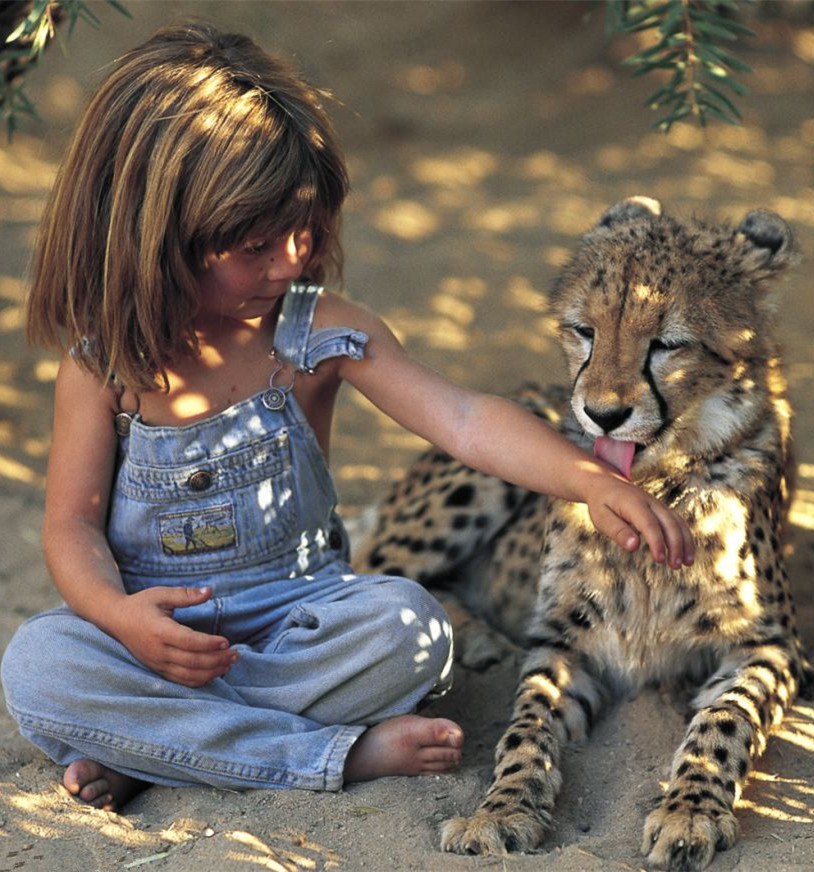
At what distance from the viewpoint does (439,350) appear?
5.45 meters

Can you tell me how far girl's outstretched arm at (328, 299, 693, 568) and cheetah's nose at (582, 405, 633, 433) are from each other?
7cm

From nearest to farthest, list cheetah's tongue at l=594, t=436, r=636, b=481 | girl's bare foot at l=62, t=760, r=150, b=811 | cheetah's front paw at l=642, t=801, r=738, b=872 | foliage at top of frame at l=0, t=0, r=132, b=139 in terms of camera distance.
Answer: cheetah's front paw at l=642, t=801, r=738, b=872, girl's bare foot at l=62, t=760, r=150, b=811, cheetah's tongue at l=594, t=436, r=636, b=481, foliage at top of frame at l=0, t=0, r=132, b=139

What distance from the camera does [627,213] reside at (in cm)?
325

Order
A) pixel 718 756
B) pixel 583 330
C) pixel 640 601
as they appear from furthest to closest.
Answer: pixel 640 601 → pixel 583 330 → pixel 718 756

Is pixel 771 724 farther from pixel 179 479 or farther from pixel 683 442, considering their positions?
pixel 179 479

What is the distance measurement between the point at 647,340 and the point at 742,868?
1.07 m

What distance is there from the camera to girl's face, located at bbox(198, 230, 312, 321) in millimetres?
2742

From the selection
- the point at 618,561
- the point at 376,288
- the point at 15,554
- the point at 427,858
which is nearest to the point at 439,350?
the point at 376,288

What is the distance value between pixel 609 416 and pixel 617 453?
14 cm

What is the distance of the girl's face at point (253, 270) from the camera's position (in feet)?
9.00

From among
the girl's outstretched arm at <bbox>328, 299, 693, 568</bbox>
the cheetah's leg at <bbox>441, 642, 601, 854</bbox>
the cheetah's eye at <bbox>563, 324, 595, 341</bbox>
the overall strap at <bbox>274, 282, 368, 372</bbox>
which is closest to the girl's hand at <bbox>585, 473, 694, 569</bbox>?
the girl's outstretched arm at <bbox>328, 299, 693, 568</bbox>

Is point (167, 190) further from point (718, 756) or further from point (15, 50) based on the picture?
point (718, 756)

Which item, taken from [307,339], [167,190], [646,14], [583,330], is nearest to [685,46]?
[646,14]

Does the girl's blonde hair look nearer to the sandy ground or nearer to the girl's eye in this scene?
the girl's eye
